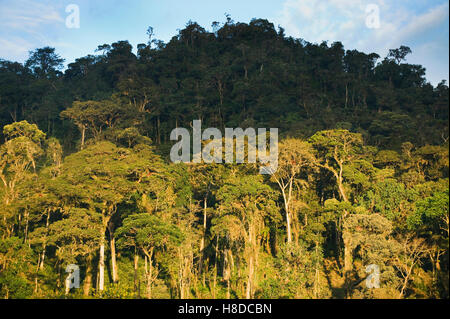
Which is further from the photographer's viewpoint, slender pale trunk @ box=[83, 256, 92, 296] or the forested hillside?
slender pale trunk @ box=[83, 256, 92, 296]

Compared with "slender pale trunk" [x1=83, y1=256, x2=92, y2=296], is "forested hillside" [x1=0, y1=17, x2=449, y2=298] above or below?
above

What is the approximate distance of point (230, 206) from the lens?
1953 centimetres

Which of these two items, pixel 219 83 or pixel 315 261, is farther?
pixel 219 83

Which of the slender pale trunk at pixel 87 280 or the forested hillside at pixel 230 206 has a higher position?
the forested hillside at pixel 230 206

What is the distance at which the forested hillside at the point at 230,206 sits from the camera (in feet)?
58.6

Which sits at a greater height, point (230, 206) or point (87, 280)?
point (230, 206)

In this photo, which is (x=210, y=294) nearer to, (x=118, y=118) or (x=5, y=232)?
(x=5, y=232)

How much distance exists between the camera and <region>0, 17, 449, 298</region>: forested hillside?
1786 centimetres

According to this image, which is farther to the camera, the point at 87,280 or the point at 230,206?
the point at 87,280

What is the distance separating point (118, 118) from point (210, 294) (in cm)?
2077

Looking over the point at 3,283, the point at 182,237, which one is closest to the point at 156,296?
the point at 182,237

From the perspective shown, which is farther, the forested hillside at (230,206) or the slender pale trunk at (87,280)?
the slender pale trunk at (87,280)

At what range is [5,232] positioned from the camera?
Result: 21.0 m
